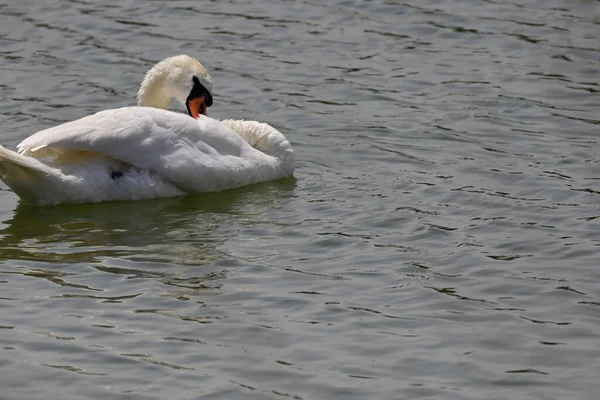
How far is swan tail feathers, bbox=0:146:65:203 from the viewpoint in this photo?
9250mm

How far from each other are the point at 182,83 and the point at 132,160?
1.46 meters

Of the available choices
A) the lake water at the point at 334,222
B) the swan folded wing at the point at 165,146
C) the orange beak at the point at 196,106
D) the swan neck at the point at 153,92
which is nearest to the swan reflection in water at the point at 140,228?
the lake water at the point at 334,222

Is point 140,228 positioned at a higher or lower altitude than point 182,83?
lower

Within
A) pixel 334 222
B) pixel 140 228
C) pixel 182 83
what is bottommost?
pixel 140 228

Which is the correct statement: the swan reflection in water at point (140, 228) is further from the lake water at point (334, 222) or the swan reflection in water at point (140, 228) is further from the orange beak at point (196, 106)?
the orange beak at point (196, 106)

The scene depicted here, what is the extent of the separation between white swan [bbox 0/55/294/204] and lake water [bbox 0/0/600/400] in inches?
6.5

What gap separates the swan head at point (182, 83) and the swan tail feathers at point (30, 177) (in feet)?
5.79

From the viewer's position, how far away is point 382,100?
12609 millimetres

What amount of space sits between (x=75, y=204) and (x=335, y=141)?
2.86 m

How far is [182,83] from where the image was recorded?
1096cm

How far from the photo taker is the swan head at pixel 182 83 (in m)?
11.0

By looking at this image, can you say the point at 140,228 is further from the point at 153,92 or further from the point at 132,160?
the point at 153,92

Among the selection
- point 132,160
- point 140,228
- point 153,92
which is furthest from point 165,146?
point 153,92

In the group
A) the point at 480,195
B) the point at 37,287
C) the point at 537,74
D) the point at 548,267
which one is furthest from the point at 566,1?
the point at 37,287
